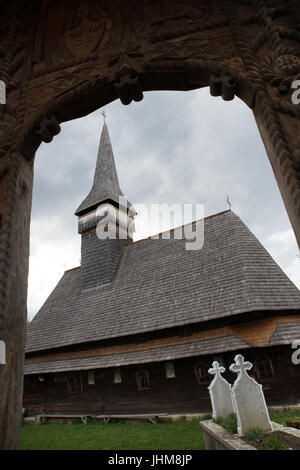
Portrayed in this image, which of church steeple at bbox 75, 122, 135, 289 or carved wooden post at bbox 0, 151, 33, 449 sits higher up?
church steeple at bbox 75, 122, 135, 289

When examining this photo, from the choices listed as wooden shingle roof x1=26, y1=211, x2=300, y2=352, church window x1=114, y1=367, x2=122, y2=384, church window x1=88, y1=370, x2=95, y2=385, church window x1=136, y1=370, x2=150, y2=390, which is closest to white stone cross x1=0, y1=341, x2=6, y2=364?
wooden shingle roof x1=26, y1=211, x2=300, y2=352

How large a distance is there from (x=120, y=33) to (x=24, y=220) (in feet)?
6.55

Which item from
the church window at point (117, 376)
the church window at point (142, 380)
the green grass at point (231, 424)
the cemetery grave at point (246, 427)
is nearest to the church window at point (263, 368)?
the cemetery grave at point (246, 427)

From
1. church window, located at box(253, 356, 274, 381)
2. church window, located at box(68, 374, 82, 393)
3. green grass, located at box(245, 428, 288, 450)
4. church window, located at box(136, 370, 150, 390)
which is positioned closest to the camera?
green grass, located at box(245, 428, 288, 450)

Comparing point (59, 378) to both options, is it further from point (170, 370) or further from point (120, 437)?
point (120, 437)

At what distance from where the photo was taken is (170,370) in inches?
439

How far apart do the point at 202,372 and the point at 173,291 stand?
339 centimetres

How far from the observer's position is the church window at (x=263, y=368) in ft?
32.0

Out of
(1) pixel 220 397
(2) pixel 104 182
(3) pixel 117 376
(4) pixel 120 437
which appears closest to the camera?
(1) pixel 220 397

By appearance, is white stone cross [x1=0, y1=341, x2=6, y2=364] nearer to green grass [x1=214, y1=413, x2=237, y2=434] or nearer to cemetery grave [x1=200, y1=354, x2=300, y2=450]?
cemetery grave [x1=200, y1=354, x2=300, y2=450]

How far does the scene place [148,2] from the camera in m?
2.83

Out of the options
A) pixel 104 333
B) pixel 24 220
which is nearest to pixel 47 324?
pixel 104 333

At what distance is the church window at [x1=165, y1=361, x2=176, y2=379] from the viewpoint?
437 inches

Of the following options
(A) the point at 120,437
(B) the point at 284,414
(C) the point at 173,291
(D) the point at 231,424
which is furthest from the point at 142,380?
(D) the point at 231,424
